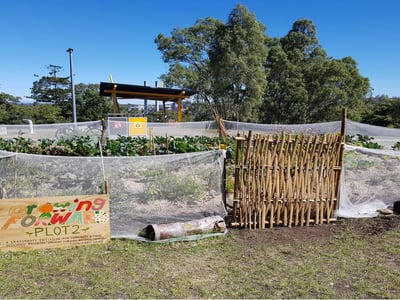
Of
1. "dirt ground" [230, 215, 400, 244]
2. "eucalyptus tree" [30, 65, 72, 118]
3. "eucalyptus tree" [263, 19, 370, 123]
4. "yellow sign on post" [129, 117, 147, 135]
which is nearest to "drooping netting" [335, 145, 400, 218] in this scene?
"dirt ground" [230, 215, 400, 244]

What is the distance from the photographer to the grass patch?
2.44 m

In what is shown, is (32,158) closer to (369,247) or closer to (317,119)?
(369,247)

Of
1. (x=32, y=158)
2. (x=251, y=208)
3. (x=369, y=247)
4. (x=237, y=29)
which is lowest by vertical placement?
(x=369, y=247)

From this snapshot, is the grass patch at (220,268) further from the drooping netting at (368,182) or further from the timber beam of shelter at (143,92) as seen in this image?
the timber beam of shelter at (143,92)

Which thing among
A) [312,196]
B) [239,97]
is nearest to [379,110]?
[239,97]

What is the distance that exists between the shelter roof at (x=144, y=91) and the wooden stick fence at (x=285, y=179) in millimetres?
12793

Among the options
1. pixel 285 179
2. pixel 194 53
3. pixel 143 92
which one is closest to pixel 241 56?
pixel 194 53

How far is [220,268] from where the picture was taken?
285 cm

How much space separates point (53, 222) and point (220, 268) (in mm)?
1893

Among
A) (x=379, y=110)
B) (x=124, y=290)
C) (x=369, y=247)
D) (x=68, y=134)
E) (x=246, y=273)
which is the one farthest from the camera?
(x=379, y=110)

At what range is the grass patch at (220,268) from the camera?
2.44 metres

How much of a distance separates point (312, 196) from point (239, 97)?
19837 mm

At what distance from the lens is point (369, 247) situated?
11.0ft

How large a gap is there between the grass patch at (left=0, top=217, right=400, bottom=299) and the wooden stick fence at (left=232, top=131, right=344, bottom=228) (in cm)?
30
